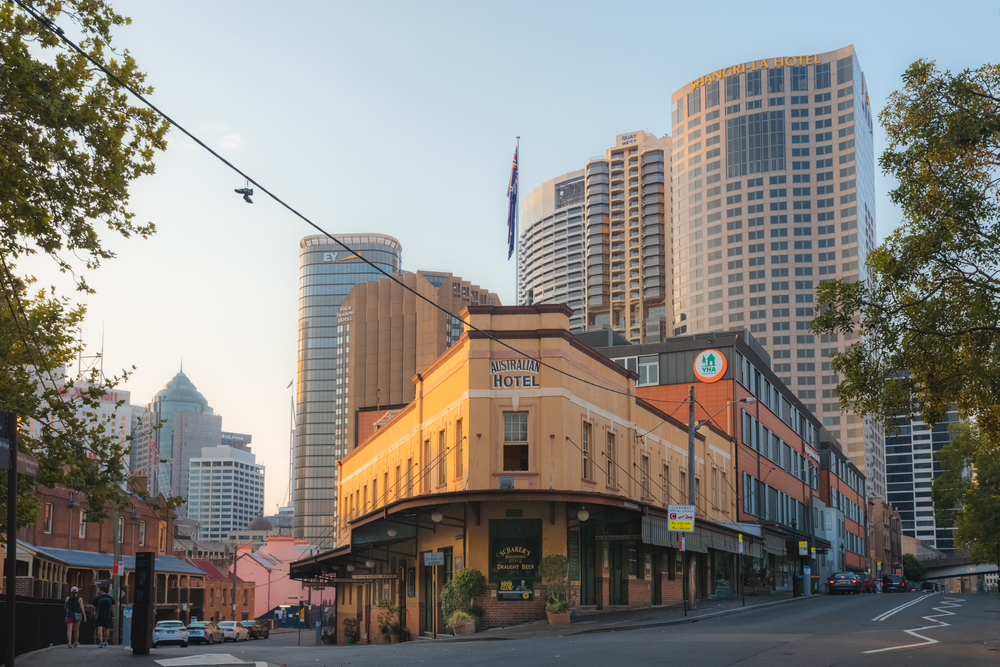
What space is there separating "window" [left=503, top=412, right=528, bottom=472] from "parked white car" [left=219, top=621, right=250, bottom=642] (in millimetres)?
34867

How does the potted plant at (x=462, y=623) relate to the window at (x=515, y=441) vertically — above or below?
below

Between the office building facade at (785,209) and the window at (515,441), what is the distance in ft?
477

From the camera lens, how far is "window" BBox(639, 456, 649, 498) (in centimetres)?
Result: 3894

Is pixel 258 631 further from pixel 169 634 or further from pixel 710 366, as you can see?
pixel 710 366

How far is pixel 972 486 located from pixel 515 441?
150ft

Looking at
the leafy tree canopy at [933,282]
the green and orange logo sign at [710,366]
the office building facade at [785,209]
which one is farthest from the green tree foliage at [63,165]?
the office building facade at [785,209]

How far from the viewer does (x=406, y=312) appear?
182m

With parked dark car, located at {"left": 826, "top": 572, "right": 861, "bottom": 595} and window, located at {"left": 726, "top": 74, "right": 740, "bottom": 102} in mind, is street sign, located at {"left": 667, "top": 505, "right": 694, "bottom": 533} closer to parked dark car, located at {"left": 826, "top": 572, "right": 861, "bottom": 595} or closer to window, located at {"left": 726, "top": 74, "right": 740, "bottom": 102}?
parked dark car, located at {"left": 826, "top": 572, "right": 861, "bottom": 595}

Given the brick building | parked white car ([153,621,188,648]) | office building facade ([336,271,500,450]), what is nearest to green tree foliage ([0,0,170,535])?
parked white car ([153,621,188,648])

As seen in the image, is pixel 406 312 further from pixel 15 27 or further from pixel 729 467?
pixel 15 27

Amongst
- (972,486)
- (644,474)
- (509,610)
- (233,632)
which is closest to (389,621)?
(509,610)

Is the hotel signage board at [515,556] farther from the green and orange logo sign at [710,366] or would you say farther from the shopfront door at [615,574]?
the green and orange logo sign at [710,366]

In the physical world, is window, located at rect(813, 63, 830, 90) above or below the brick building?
above

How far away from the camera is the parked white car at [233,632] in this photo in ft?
202
